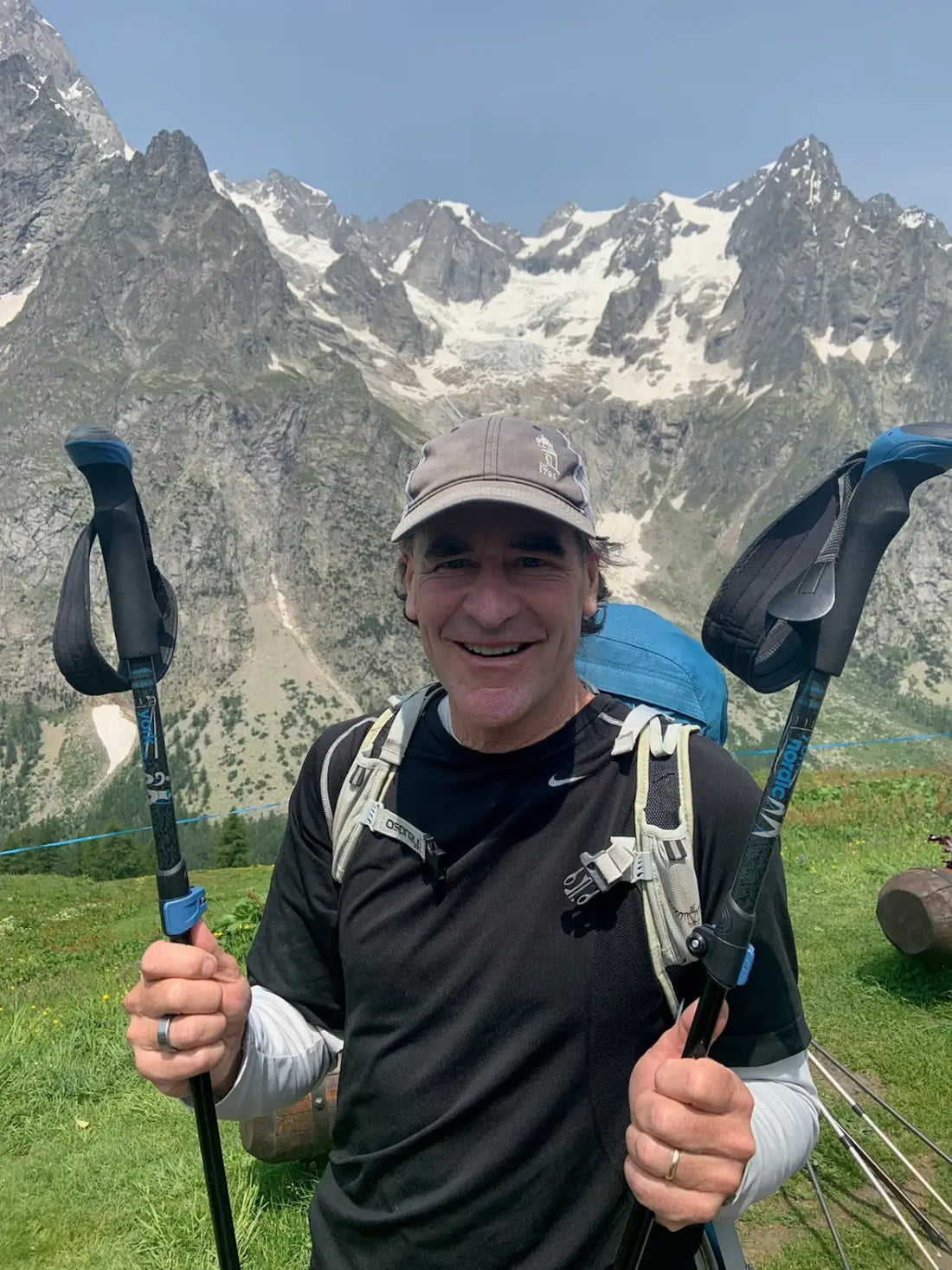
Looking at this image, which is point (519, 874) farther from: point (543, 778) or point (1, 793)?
point (1, 793)

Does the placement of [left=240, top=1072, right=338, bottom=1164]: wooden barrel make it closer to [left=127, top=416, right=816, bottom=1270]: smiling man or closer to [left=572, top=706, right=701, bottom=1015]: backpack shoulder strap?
[left=127, top=416, right=816, bottom=1270]: smiling man

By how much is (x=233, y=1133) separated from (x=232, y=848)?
5574cm

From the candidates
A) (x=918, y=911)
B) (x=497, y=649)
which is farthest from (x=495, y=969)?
(x=918, y=911)

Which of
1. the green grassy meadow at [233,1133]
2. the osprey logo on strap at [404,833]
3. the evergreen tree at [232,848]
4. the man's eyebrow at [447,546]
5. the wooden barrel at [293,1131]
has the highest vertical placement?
the man's eyebrow at [447,546]

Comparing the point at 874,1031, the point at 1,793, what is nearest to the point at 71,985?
the point at 874,1031

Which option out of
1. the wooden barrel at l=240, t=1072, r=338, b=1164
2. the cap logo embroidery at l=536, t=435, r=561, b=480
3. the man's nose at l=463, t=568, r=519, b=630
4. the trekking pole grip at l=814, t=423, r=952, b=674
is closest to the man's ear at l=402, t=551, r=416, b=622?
the man's nose at l=463, t=568, r=519, b=630

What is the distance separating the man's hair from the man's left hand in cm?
165

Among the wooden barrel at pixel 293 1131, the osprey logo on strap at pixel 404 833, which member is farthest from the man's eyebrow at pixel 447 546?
the wooden barrel at pixel 293 1131

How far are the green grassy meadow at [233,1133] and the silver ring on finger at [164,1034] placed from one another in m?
4.56

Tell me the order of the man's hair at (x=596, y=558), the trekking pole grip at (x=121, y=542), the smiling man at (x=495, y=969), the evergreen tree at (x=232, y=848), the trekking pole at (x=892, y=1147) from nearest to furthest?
the trekking pole grip at (x=121, y=542)
the smiling man at (x=495, y=969)
the man's hair at (x=596, y=558)
the trekking pole at (x=892, y=1147)
the evergreen tree at (x=232, y=848)

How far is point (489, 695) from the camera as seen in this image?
2658 millimetres

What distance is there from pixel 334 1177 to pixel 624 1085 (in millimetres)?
1231

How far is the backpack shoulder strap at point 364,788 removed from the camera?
9.27 feet

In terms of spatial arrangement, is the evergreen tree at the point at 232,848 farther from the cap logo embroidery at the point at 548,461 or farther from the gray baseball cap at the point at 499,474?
the cap logo embroidery at the point at 548,461
